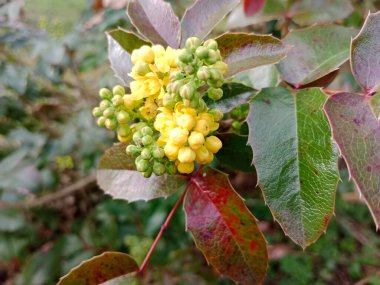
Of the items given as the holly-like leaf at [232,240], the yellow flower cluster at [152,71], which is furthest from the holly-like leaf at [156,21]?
the holly-like leaf at [232,240]

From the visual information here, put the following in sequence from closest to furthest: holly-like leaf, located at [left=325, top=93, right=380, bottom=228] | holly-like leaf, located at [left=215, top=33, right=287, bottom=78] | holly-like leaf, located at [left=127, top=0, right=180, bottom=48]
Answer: holly-like leaf, located at [left=325, top=93, right=380, bottom=228]
holly-like leaf, located at [left=215, top=33, right=287, bottom=78]
holly-like leaf, located at [left=127, top=0, right=180, bottom=48]

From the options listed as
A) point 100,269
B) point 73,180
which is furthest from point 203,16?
point 73,180

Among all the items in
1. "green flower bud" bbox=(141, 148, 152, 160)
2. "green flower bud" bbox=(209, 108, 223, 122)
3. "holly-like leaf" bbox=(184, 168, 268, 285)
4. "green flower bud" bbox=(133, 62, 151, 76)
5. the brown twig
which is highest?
"green flower bud" bbox=(133, 62, 151, 76)

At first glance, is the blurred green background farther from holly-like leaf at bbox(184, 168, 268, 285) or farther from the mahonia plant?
holly-like leaf at bbox(184, 168, 268, 285)

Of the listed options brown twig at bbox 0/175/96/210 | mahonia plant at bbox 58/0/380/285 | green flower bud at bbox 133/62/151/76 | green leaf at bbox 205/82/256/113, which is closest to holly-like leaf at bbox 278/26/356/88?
mahonia plant at bbox 58/0/380/285

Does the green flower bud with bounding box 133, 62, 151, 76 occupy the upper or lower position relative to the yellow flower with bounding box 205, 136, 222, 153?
upper

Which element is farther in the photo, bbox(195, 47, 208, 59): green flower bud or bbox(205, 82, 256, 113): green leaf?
bbox(205, 82, 256, 113): green leaf

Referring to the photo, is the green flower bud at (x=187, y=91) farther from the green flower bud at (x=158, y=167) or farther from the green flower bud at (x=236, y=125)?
the green flower bud at (x=236, y=125)
